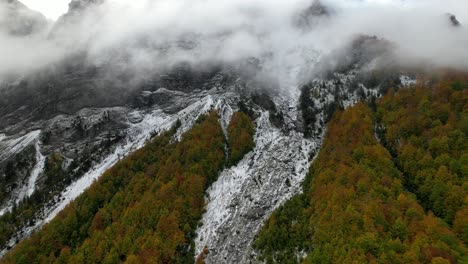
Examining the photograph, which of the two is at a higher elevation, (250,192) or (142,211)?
(250,192)

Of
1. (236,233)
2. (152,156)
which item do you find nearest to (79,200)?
(152,156)

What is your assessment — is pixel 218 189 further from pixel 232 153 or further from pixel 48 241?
pixel 48 241

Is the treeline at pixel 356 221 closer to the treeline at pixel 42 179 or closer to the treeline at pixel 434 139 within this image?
the treeline at pixel 434 139

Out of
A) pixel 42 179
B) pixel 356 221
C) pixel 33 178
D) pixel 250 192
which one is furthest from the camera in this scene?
pixel 33 178

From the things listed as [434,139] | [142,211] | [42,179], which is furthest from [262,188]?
[42,179]

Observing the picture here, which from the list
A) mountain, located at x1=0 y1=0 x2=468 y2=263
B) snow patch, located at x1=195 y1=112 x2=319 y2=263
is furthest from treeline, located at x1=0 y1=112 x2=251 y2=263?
snow patch, located at x1=195 y1=112 x2=319 y2=263

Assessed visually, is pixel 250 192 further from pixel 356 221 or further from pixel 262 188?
pixel 356 221

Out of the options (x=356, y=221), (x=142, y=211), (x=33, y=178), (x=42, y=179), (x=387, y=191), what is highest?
(x=356, y=221)
